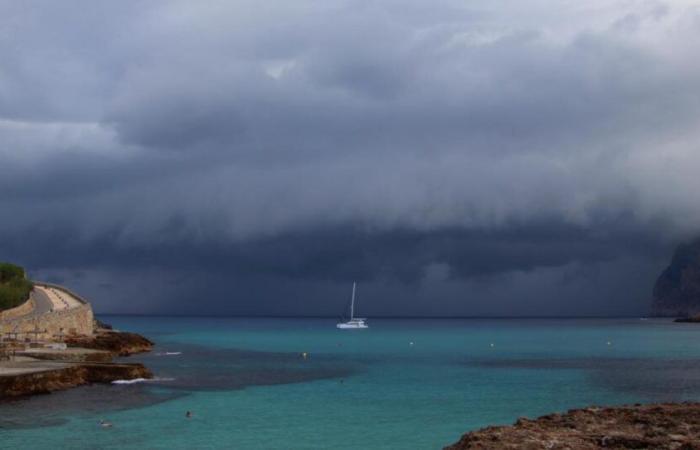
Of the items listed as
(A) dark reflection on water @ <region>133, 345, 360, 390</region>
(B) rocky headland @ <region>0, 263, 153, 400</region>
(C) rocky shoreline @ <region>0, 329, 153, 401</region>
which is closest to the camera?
(C) rocky shoreline @ <region>0, 329, 153, 401</region>

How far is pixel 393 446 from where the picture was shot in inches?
1361

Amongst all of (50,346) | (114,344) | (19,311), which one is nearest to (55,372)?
(50,346)

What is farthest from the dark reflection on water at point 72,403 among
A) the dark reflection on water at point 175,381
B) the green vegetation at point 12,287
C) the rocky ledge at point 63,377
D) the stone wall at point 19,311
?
the green vegetation at point 12,287

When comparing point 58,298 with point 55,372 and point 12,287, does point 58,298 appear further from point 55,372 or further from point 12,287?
point 55,372

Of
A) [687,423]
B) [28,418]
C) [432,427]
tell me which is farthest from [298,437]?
[687,423]

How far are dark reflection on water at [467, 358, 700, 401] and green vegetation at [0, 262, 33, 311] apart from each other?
2460 inches

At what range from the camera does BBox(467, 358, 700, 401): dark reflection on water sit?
185 feet

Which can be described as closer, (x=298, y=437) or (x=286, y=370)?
(x=298, y=437)

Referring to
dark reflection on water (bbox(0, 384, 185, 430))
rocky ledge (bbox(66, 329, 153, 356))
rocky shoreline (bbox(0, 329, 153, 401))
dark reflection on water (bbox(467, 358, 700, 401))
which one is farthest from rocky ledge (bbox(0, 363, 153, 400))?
dark reflection on water (bbox(467, 358, 700, 401))

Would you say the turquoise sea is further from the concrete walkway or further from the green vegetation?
the concrete walkway

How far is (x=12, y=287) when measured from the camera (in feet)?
360

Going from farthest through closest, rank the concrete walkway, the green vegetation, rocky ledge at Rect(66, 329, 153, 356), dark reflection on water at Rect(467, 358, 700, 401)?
the concrete walkway → the green vegetation → rocky ledge at Rect(66, 329, 153, 356) → dark reflection on water at Rect(467, 358, 700, 401)

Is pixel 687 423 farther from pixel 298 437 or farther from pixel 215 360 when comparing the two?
pixel 215 360

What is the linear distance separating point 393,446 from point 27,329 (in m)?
62.8
